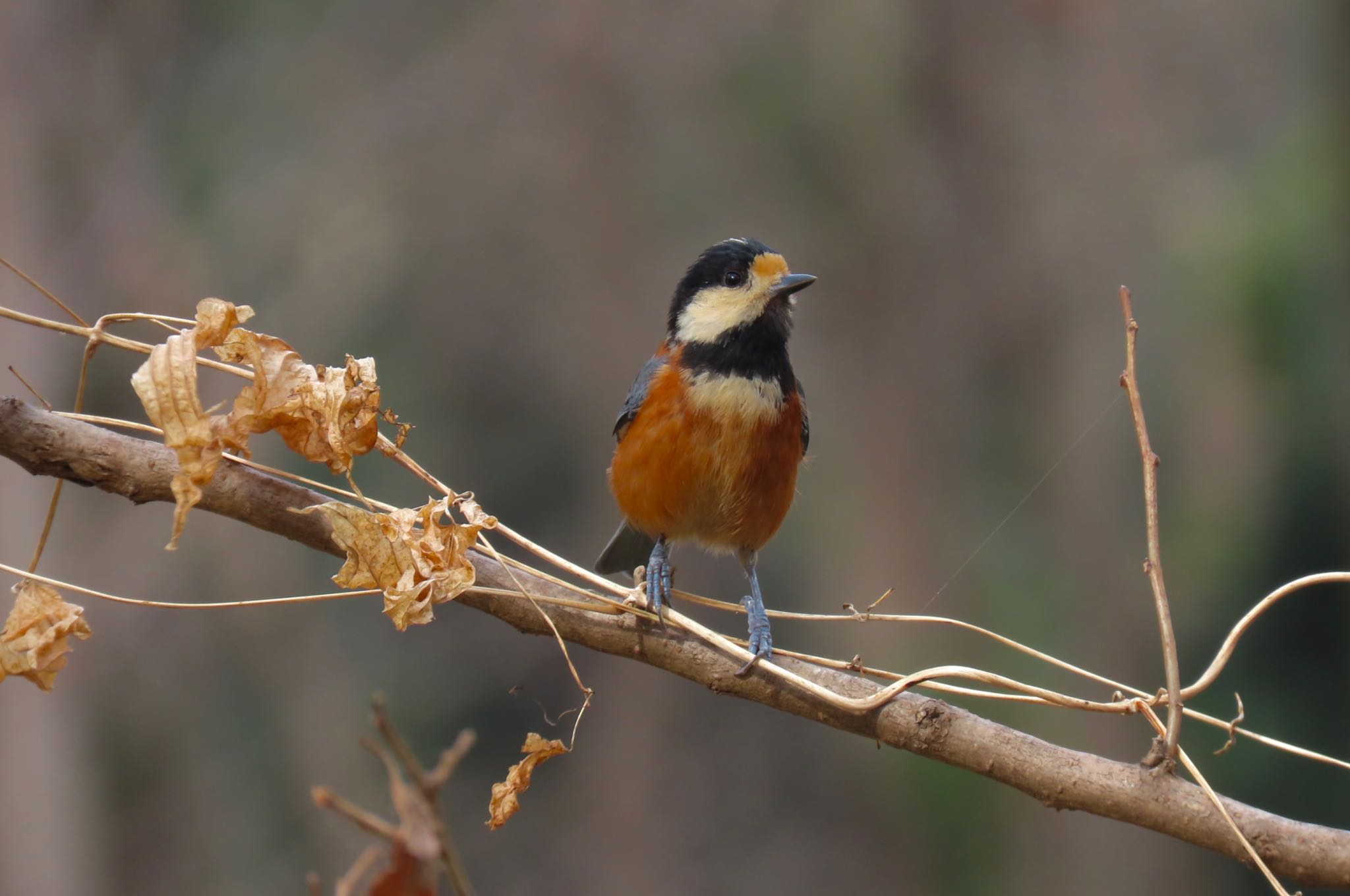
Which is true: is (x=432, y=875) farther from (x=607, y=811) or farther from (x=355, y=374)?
(x=607, y=811)

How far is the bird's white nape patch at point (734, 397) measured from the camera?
269 centimetres

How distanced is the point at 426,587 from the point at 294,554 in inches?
194

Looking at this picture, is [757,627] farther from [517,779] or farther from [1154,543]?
[1154,543]

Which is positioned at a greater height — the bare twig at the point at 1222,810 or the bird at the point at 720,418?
the bird at the point at 720,418

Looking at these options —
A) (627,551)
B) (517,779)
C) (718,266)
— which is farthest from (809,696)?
(627,551)

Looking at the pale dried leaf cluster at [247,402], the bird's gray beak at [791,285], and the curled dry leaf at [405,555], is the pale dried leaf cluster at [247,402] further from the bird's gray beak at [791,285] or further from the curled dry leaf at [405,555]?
the bird's gray beak at [791,285]

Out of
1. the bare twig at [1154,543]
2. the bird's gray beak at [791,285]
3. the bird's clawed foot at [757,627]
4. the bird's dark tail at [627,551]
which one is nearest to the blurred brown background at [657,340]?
the bird's dark tail at [627,551]

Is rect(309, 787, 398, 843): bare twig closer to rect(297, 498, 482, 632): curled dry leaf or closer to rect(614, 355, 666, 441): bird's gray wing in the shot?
rect(297, 498, 482, 632): curled dry leaf

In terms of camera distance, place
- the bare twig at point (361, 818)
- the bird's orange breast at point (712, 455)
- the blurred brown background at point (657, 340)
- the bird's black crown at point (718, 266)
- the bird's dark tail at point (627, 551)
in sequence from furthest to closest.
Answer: the blurred brown background at point (657, 340) < the bird's dark tail at point (627, 551) < the bird's black crown at point (718, 266) < the bird's orange breast at point (712, 455) < the bare twig at point (361, 818)

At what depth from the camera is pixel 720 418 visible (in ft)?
8.80

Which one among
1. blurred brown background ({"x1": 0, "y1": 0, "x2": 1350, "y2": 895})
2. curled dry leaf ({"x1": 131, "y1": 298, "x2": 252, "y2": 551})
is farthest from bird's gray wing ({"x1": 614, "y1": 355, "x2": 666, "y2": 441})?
blurred brown background ({"x1": 0, "y1": 0, "x2": 1350, "y2": 895})

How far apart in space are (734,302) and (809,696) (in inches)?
49.8

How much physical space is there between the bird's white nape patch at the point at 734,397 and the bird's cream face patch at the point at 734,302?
0.42 feet

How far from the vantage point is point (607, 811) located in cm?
644
